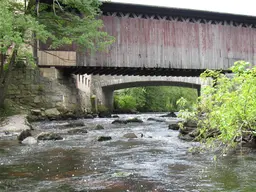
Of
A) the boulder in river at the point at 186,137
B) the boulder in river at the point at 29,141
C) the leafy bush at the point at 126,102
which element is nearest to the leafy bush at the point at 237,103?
the boulder in river at the point at 186,137

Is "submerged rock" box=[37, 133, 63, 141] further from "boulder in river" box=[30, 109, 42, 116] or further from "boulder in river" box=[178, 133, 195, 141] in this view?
"boulder in river" box=[30, 109, 42, 116]

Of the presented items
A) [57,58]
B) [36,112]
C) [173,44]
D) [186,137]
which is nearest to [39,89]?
[36,112]

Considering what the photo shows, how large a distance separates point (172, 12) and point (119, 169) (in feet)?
38.2

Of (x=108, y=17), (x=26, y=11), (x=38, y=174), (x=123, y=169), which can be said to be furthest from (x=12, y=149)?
(x=108, y=17)

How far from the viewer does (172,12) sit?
15.1 m

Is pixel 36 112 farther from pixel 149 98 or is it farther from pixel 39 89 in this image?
pixel 149 98

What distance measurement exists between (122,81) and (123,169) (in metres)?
20.3

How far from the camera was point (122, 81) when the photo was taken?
24953mm

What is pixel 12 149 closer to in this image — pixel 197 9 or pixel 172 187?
pixel 172 187

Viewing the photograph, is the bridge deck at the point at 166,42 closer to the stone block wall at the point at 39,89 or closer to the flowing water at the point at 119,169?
the stone block wall at the point at 39,89

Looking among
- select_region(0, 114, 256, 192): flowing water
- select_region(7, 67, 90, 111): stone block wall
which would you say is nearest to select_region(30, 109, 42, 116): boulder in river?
select_region(7, 67, 90, 111): stone block wall

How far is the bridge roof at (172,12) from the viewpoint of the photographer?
1442cm

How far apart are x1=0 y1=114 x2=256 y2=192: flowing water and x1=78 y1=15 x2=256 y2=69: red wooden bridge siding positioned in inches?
325

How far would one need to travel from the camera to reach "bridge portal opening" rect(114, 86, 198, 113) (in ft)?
101
